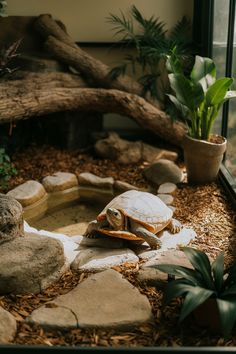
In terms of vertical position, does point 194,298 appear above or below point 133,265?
above

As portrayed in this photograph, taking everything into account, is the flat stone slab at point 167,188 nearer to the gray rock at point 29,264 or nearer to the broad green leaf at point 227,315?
the gray rock at point 29,264

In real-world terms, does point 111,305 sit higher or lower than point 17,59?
lower

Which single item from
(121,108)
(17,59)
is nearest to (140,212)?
(121,108)

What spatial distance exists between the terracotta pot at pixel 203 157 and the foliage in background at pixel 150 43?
1.16 meters

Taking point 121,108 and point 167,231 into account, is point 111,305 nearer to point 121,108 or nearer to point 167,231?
point 167,231

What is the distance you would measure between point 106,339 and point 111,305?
27 centimetres

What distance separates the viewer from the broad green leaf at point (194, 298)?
9.48ft

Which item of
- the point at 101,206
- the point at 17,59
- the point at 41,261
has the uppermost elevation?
the point at 17,59

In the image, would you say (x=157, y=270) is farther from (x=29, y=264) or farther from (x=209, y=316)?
(x=29, y=264)

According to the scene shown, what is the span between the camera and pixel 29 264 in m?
3.54

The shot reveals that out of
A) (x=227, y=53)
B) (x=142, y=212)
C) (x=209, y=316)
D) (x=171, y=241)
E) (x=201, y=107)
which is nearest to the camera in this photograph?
(x=209, y=316)

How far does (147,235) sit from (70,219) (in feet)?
3.70

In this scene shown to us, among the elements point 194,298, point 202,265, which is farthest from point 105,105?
point 194,298

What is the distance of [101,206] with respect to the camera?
5340 millimetres
